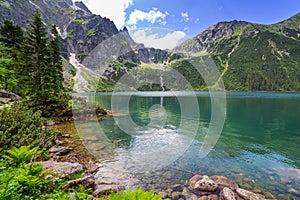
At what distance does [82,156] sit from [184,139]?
12.0 metres

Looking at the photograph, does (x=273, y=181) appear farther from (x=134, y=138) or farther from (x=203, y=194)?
(x=134, y=138)

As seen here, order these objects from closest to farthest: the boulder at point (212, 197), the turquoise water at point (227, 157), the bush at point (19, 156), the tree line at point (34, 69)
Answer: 1. the bush at point (19, 156)
2. the boulder at point (212, 197)
3. the turquoise water at point (227, 157)
4. the tree line at point (34, 69)

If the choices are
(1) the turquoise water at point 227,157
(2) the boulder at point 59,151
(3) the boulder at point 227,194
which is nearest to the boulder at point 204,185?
(3) the boulder at point 227,194

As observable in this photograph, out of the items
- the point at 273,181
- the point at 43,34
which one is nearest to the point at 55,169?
the point at 273,181

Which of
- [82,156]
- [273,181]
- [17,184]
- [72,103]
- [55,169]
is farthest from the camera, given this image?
[72,103]

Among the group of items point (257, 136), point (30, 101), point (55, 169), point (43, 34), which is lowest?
point (257, 136)

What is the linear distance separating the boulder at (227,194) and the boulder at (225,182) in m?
0.60

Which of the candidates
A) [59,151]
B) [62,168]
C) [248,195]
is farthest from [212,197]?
[59,151]

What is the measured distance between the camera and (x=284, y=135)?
2384cm

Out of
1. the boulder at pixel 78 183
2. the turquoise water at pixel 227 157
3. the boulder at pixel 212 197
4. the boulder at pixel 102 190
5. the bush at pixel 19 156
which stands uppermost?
the bush at pixel 19 156

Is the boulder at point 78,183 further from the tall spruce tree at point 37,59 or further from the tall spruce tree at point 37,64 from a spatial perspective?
the tall spruce tree at point 37,59

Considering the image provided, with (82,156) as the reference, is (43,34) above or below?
above

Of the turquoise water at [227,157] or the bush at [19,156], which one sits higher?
the bush at [19,156]

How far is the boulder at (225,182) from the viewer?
10.6m
